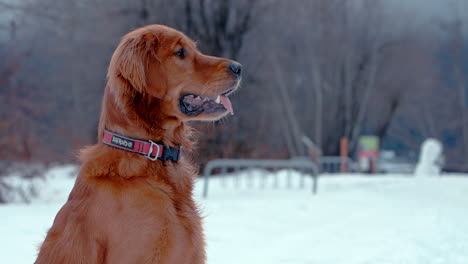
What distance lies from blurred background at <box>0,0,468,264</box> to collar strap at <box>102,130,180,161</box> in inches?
238

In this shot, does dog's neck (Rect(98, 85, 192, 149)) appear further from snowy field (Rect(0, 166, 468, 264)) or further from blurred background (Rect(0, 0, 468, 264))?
blurred background (Rect(0, 0, 468, 264))

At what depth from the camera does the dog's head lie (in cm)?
252

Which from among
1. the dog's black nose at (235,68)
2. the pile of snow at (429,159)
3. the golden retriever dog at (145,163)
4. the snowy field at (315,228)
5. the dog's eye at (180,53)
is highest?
the dog's eye at (180,53)

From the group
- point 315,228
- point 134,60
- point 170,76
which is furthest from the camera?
point 315,228

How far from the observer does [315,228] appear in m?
6.98

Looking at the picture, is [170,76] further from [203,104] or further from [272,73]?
[272,73]

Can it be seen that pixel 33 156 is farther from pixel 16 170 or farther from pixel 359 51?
pixel 359 51

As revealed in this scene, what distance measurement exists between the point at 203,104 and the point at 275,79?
994 inches

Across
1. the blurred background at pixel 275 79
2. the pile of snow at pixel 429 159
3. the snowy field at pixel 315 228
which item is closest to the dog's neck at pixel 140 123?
the snowy field at pixel 315 228

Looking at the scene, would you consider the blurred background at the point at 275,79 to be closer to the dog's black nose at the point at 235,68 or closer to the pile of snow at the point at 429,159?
the pile of snow at the point at 429,159

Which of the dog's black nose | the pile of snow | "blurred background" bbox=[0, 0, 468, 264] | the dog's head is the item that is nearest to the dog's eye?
the dog's head

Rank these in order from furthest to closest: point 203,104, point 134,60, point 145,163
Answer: point 203,104 → point 134,60 → point 145,163

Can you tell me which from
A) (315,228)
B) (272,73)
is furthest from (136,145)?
(272,73)

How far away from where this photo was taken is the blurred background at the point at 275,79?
1139cm
